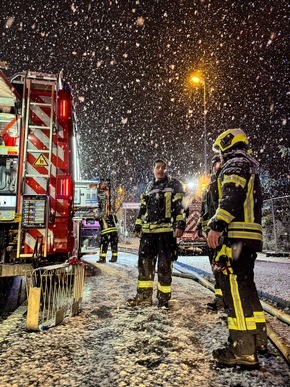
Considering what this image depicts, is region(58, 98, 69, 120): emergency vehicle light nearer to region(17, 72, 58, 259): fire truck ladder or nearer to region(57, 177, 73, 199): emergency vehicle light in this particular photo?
region(17, 72, 58, 259): fire truck ladder

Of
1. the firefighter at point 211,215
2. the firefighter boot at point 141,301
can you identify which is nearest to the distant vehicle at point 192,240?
the firefighter at point 211,215

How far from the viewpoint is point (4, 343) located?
2621 millimetres

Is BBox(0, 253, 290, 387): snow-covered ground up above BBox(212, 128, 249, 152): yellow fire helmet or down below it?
below

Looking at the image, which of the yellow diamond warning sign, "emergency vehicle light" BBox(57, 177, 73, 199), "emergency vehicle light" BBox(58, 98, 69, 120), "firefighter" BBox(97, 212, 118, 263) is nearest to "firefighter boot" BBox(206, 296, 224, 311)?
"emergency vehicle light" BBox(57, 177, 73, 199)

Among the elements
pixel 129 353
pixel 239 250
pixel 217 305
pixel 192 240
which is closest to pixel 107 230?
pixel 192 240

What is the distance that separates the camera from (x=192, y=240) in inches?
454

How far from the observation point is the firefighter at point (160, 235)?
3951 millimetres

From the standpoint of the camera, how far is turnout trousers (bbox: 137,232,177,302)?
154 inches

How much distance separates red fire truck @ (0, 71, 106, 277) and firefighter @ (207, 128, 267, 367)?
2.35m

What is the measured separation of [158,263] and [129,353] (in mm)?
1688

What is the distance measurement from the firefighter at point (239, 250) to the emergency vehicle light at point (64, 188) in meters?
2.47

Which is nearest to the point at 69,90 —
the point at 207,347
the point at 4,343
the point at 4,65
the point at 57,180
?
the point at 4,65

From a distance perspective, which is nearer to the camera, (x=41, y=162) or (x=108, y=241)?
(x=41, y=162)

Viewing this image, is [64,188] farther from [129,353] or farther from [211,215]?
[129,353]
